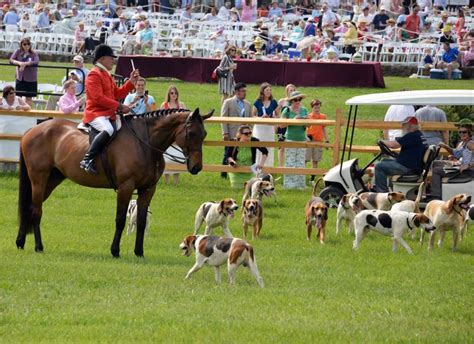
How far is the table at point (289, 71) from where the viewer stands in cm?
3925

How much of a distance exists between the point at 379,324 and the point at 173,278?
3087 mm

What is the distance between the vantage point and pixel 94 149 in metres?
16.8

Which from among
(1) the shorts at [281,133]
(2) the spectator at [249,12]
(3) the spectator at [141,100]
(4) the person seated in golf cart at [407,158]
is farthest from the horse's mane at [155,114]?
(2) the spectator at [249,12]

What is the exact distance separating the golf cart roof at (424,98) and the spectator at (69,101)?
634 centimetres

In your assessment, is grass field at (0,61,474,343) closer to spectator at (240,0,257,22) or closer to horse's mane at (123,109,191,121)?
horse's mane at (123,109,191,121)

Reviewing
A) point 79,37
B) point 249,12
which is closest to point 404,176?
point 79,37

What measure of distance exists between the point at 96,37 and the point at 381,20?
9911 mm

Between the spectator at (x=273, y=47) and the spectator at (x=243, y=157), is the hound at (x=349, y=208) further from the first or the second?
the spectator at (x=273, y=47)

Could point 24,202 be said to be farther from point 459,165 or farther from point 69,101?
point 69,101

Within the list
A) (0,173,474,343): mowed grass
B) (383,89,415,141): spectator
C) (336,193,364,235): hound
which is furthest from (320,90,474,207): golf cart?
(383,89,415,141): spectator

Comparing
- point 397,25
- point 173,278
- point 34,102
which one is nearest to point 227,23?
point 397,25

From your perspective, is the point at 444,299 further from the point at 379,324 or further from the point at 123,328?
the point at 123,328

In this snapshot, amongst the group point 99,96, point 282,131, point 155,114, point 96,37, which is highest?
point 99,96

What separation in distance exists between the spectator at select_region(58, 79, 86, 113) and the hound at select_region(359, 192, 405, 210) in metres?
7.20
